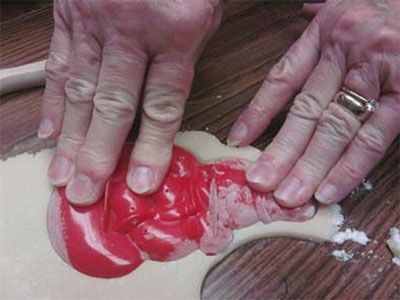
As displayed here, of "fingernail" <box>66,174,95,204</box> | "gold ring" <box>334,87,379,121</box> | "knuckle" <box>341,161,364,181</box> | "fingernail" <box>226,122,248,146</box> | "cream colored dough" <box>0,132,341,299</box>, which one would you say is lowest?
"cream colored dough" <box>0,132,341,299</box>

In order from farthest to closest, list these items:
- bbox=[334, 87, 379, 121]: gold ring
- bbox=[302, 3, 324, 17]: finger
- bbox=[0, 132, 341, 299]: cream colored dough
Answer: bbox=[302, 3, 324, 17]: finger → bbox=[334, 87, 379, 121]: gold ring → bbox=[0, 132, 341, 299]: cream colored dough

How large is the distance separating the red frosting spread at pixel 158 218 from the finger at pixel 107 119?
0.03 m

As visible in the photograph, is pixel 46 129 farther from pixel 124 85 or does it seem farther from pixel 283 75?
pixel 283 75

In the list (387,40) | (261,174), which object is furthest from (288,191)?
(387,40)

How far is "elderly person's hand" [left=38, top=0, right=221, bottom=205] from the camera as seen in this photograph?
33.8 inches

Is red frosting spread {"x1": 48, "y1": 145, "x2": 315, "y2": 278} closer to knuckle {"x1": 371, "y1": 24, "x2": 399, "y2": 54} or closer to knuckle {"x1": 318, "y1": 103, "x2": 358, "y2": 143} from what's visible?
knuckle {"x1": 318, "y1": 103, "x2": 358, "y2": 143}

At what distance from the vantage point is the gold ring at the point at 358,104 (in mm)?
935

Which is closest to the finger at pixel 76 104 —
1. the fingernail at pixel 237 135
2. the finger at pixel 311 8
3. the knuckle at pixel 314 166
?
the fingernail at pixel 237 135

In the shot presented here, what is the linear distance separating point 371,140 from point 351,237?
17cm

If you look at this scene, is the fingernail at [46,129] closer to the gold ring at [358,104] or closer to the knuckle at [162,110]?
the knuckle at [162,110]

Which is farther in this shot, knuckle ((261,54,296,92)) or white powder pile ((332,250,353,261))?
knuckle ((261,54,296,92))

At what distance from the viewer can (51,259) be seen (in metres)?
0.86

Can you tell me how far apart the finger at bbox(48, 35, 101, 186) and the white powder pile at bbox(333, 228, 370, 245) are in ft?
1.52

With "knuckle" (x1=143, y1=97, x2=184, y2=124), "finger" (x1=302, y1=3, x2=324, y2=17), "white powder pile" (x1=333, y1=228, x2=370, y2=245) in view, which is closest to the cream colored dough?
"white powder pile" (x1=333, y1=228, x2=370, y2=245)
